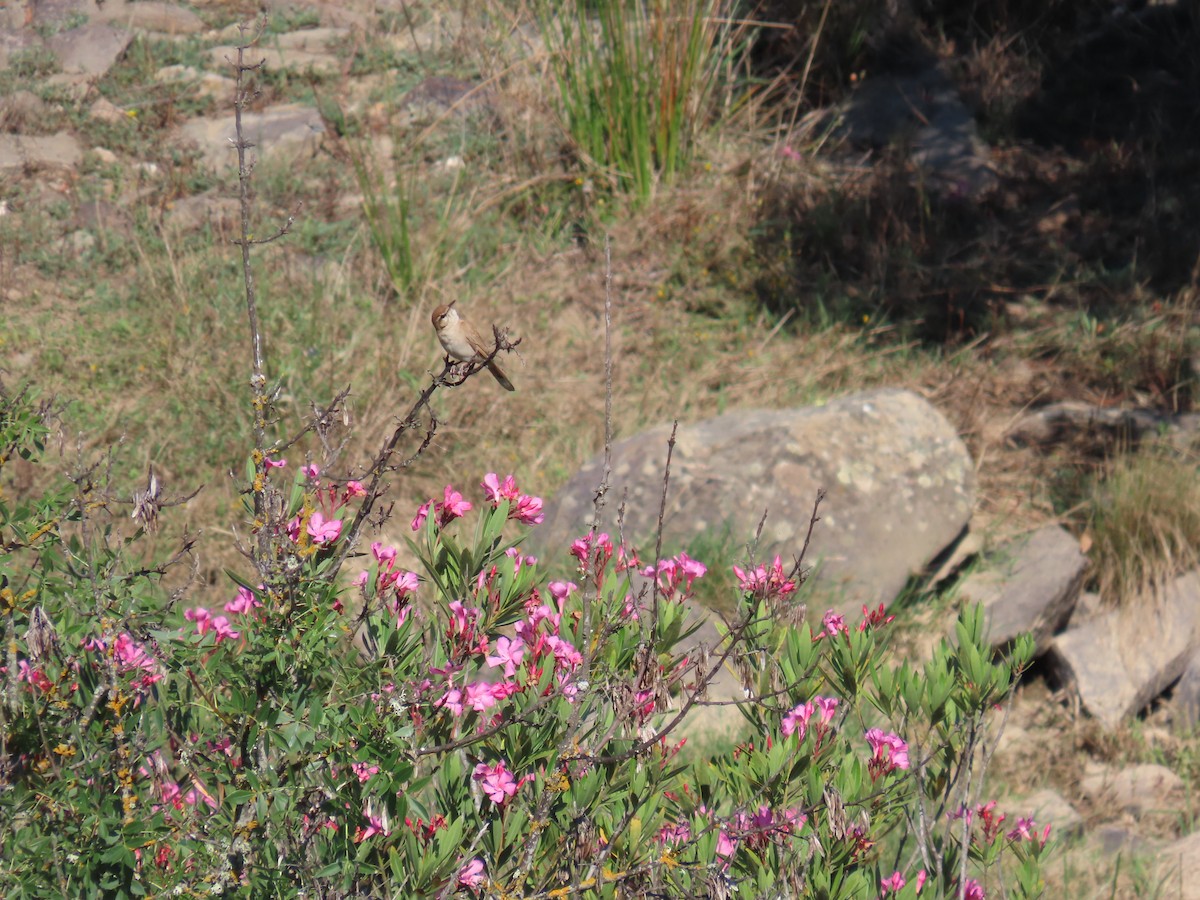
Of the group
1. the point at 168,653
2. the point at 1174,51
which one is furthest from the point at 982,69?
the point at 168,653

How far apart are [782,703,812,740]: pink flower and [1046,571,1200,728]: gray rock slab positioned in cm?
262

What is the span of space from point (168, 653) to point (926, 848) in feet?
3.85

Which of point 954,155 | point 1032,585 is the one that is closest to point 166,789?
point 1032,585

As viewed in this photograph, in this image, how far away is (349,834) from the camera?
1.53 metres

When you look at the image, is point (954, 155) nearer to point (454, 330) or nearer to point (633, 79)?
point (633, 79)

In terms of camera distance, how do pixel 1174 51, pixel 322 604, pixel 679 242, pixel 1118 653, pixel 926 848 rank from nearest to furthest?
pixel 322 604, pixel 926 848, pixel 1118 653, pixel 679 242, pixel 1174 51

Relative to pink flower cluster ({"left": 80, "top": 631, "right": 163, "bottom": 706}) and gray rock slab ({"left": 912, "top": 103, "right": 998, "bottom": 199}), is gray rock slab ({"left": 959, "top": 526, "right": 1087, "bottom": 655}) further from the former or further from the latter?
pink flower cluster ({"left": 80, "top": 631, "right": 163, "bottom": 706})

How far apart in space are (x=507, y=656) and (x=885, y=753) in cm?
60

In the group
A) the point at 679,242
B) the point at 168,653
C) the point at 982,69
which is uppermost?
the point at 168,653

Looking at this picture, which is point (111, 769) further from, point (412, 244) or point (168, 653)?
point (412, 244)

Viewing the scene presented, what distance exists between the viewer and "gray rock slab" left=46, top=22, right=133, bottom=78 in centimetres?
674

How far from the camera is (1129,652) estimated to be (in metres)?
4.02

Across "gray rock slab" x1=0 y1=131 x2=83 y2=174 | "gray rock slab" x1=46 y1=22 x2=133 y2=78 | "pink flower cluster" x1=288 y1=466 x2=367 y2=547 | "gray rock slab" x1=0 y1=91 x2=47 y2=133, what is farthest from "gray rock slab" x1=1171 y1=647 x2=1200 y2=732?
"gray rock slab" x1=46 y1=22 x2=133 y2=78

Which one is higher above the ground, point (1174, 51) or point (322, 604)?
point (322, 604)
